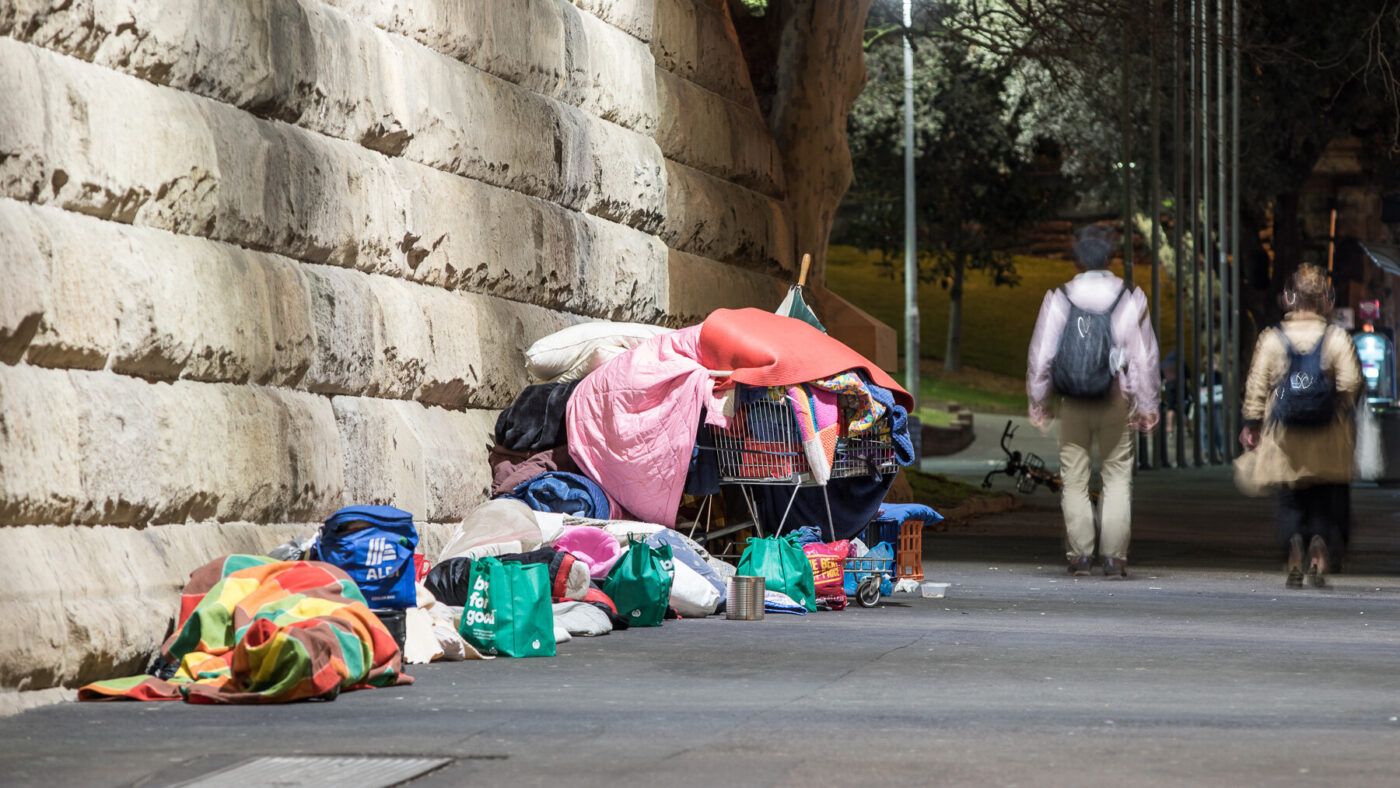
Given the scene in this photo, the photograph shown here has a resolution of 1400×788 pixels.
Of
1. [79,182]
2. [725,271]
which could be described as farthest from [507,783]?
[725,271]

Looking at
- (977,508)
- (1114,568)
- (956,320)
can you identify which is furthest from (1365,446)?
(956,320)

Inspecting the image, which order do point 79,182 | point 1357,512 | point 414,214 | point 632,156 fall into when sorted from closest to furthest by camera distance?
1. point 79,182
2. point 414,214
3. point 632,156
4. point 1357,512

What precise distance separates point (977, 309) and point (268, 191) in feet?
259

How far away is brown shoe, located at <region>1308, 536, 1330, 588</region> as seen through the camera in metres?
11.9

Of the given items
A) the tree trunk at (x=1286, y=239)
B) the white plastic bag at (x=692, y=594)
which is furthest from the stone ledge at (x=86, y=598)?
the tree trunk at (x=1286, y=239)

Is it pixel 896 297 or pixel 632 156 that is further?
pixel 896 297

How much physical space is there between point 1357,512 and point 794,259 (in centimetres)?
678

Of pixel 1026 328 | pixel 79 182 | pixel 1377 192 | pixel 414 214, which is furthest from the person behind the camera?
pixel 1026 328

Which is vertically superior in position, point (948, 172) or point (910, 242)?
point (948, 172)

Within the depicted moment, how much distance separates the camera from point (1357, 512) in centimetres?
2027

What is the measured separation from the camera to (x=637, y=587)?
30.5 ft

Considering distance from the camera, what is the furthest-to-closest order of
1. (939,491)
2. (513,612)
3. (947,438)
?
(947,438)
(939,491)
(513,612)

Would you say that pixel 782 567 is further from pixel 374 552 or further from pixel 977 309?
pixel 977 309

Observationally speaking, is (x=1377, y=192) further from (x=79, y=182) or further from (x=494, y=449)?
(x=79, y=182)
